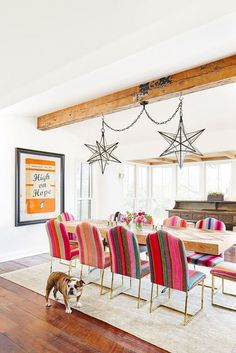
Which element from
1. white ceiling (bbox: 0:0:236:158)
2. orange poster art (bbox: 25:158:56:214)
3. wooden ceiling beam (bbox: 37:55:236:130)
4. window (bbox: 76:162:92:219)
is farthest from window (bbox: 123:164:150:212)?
white ceiling (bbox: 0:0:236:158)

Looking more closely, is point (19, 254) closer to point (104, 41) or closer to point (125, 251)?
point (125, 251)

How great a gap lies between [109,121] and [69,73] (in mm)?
3184

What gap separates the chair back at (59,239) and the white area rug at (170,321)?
512mm

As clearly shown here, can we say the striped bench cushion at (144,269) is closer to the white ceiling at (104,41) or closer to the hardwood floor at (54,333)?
A: the hardwood floor at (54,333)

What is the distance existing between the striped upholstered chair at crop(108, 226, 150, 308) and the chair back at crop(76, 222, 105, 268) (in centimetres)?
23

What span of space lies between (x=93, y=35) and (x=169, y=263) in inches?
84.9

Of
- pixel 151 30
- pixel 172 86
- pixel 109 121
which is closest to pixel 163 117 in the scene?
pixel 109 121

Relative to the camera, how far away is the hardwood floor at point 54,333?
2281mm

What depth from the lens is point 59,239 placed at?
3.76 metres

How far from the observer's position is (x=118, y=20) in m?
1.69

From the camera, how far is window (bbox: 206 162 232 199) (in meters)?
7.39

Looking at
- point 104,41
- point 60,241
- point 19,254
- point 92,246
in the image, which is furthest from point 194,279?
point 19,254

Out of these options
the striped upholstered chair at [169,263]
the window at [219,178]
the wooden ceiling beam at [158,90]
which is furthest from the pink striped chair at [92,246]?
the window at [219,178]

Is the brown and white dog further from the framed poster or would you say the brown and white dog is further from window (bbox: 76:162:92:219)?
window (bbox: 76:162:92:219)
